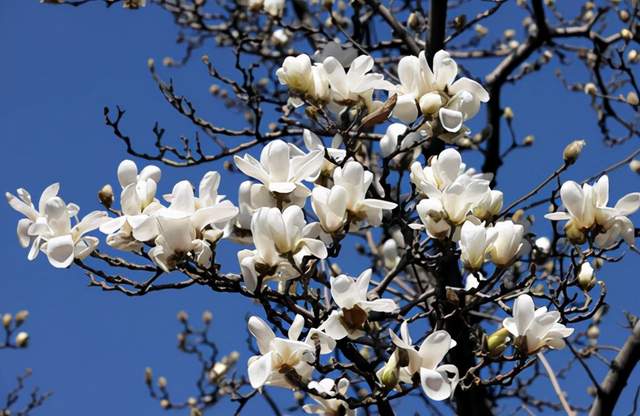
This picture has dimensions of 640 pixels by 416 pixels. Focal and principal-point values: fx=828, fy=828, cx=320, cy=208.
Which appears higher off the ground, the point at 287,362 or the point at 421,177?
the point at 421,177

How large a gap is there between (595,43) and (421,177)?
70.9 inches

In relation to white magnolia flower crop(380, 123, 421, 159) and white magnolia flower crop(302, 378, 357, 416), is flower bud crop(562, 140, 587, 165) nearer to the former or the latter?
white magnolia flower crop(380, 123, 421, 159)

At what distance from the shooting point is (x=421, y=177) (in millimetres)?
1571

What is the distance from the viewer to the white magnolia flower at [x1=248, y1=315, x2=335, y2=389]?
4.40 ft

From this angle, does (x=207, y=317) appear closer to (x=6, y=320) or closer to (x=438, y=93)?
(x=6, y=320)

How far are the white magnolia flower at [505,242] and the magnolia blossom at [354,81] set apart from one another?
1.24 feet

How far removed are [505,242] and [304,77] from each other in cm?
55

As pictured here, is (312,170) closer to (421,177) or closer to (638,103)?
(421,177)

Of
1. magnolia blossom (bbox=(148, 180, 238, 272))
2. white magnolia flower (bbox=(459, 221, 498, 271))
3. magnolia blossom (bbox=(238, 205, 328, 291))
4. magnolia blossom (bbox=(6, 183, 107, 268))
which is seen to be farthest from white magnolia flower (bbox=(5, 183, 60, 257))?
white magnolia flower (bbox=(459, 221, 498, 271))

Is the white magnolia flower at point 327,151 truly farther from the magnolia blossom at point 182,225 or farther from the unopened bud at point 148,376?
the unopened bud at point 148,376

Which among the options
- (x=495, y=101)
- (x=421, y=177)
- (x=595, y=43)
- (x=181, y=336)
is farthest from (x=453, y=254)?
(x=181, y=336)

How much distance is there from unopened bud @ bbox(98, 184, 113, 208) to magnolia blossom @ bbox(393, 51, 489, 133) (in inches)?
23.3

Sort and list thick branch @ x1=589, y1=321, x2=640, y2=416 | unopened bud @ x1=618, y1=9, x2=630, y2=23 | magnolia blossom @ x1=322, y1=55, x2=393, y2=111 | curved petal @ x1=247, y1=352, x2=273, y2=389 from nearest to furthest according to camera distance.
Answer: curved petal @ x1=247, y1=352, x2=273, y2=389 < magnolia blossom @ x1=322, y1=55, x2=393, y2=111 < thick branch @ x1=589, y1=321, x2=640, y2=416 < unopened bud @ x1=618, y1=9, x2=630, y2=23

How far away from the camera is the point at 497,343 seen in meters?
1.49
